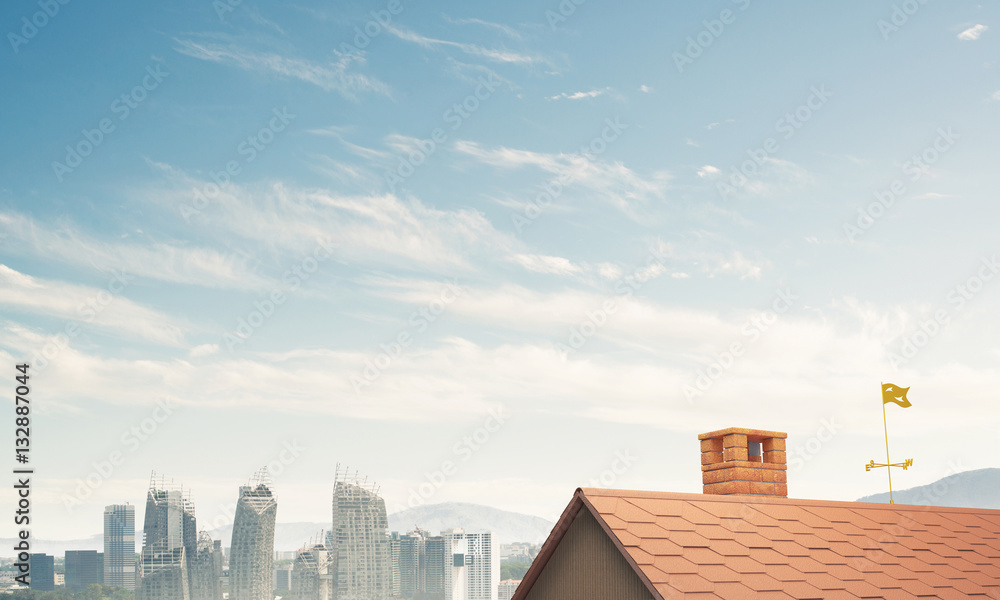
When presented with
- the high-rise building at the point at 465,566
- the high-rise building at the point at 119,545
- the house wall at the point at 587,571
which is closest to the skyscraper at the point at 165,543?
the high-rise building at the point at 119,545

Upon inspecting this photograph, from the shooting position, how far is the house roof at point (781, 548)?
8.03 m

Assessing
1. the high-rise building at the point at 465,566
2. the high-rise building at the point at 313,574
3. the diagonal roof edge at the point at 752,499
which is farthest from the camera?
the high-rise building at the point at 465,566

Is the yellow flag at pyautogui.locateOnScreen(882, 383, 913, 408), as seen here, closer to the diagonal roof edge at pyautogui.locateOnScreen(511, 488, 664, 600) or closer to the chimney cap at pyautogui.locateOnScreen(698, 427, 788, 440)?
the chimney cap at pyautogui.locateOnScreen(698, 427, 788, 440)

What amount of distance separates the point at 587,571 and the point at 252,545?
153858 millimetres

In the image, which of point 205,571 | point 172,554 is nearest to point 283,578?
point 205,571

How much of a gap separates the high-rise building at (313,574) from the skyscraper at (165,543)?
25.1m

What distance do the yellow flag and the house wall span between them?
7.08 meters

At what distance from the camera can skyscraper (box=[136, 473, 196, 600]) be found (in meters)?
139

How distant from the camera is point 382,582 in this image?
15550 cm

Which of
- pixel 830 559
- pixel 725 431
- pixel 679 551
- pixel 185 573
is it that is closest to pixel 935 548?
pixel 830 559

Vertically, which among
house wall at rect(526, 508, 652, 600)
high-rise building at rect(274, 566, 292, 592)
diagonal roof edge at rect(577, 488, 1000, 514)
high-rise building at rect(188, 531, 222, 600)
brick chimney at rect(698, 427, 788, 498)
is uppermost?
brick chimney at rect(698, 427, 788, 498)

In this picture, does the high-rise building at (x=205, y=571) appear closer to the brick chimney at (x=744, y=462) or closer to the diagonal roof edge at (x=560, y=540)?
the brick chimney at (x=744, y=462)

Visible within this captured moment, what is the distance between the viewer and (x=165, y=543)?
468 feet

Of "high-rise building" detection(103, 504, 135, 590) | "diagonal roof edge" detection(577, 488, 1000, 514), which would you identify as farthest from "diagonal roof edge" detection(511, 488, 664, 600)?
"high-rise building" detection(103, 504, 135, 590)
